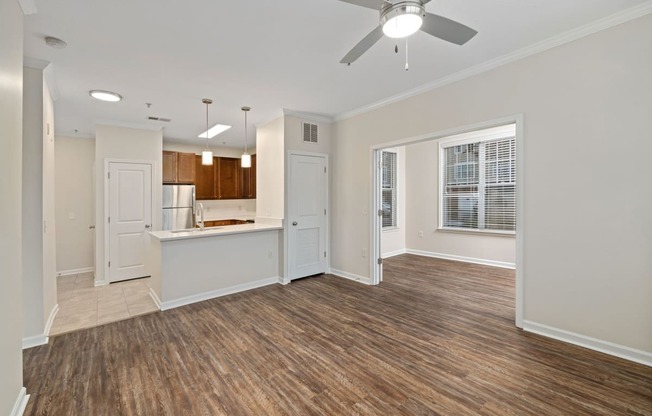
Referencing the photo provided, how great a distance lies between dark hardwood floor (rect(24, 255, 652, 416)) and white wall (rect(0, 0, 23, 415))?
0.42m

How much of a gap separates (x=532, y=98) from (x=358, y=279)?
3.27m

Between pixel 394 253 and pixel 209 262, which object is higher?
pixel 209 262

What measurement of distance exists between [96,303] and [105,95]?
9.00ft

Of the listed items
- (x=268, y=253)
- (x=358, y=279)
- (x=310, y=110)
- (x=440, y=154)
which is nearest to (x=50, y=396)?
(x=268, y=253)

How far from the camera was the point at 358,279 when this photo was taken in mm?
4738

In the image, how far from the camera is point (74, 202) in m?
5.62

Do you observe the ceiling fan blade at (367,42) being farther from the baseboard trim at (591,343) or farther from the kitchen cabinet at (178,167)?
the kitchen cabinet at (178,167)

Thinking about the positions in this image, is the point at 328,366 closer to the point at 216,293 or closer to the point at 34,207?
the point at 216,293

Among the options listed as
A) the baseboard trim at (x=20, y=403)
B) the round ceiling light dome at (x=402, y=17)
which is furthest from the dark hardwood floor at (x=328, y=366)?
the round ceiling light dome at (x=402, y=17)

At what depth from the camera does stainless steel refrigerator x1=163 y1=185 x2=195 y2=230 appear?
5691 millimetres

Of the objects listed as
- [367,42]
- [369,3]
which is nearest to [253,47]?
[367,42]

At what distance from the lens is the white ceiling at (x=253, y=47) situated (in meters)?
2.19

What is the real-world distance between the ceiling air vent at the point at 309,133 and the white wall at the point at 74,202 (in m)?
4.27

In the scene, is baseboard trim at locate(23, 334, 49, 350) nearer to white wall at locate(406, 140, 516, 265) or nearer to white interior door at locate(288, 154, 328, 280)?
white interior door at locate(288, 154, 328, 280)
